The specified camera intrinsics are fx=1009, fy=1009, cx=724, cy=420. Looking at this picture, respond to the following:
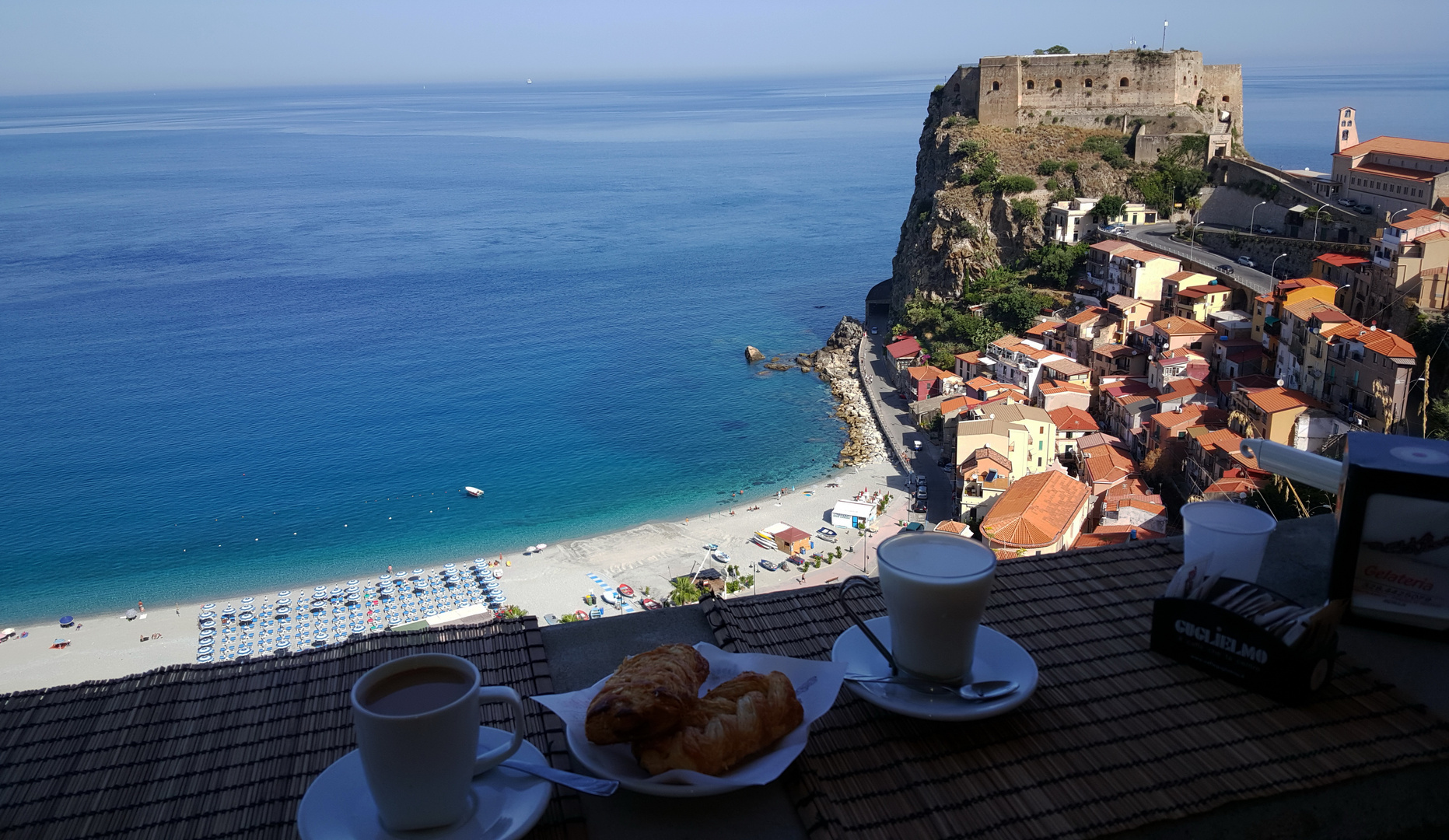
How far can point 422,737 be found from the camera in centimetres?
77

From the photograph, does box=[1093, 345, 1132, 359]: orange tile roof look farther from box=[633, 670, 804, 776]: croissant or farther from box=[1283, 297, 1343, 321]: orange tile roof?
box=[633, 670, 804, 776]: croissant

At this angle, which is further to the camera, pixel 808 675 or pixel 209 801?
pixel 808 675

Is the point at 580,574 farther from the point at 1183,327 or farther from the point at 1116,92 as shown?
the point at 1116,92

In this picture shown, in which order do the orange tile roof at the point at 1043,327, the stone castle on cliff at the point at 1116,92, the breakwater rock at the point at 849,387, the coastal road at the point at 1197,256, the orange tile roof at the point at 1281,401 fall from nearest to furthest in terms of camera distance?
the orange tile roof at the point at 1281,401 < the coastal road at the point at 1197,256 < the breakwater rock at the point at 849,387 < the orange tile roof at the point at 1043,327 < the stone castle on cliff at the point at 1116,92

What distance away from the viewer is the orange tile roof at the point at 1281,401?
36.9 ft

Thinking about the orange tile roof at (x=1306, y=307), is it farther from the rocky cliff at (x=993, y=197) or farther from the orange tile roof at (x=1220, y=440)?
the rocky cliff at (x=993, y=197)

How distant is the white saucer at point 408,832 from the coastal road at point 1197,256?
1585cm

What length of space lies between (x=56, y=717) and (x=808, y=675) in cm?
77

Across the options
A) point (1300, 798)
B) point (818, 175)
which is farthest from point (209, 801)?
point (818, 175)

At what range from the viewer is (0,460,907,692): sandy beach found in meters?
10.5

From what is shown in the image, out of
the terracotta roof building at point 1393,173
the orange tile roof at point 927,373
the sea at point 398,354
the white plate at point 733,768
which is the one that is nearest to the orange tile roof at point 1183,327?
the orange tile roof at point 927,373

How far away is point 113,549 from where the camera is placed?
1391cm

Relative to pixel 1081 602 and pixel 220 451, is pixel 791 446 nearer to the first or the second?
pixel 220 451

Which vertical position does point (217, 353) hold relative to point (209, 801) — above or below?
below
